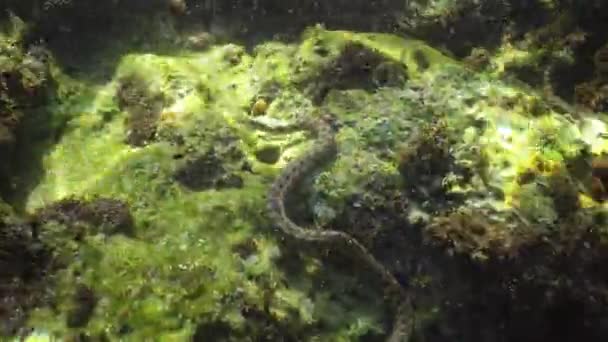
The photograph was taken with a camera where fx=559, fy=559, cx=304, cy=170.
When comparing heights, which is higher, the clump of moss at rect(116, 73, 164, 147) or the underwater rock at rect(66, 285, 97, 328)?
the clump of moss at rect(116, 73, 164, 147)

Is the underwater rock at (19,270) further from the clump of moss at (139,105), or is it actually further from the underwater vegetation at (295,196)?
the clump of moss at (139,105)

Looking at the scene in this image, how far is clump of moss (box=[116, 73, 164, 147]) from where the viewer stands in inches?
307

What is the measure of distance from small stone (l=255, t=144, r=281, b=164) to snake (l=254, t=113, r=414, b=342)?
0.43 meters

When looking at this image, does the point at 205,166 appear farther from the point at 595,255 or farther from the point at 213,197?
the point at 595,255

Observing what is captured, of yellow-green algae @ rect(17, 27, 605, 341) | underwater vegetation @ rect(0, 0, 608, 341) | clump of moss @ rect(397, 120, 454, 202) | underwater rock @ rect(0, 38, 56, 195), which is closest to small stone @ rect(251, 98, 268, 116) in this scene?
underwater vegetation @ rect(0, 0, 608, 341)

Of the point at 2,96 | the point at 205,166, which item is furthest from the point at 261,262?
the point at 2,96

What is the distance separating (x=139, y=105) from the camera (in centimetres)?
812

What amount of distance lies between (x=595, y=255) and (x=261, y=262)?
4173 mm

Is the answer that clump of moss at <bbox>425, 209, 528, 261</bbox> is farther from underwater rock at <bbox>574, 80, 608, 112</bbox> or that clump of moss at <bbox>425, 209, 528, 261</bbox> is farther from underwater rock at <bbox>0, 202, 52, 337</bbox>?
underwater rock at <bbox>0, 202, 52, 337</bbox>

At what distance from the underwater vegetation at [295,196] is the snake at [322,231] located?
0.03 m

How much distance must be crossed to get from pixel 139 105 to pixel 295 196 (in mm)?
2745

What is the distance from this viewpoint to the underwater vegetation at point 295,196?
616 centimetres

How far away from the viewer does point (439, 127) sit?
24.2ft

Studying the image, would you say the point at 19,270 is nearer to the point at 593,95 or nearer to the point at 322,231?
the point at 322,231
